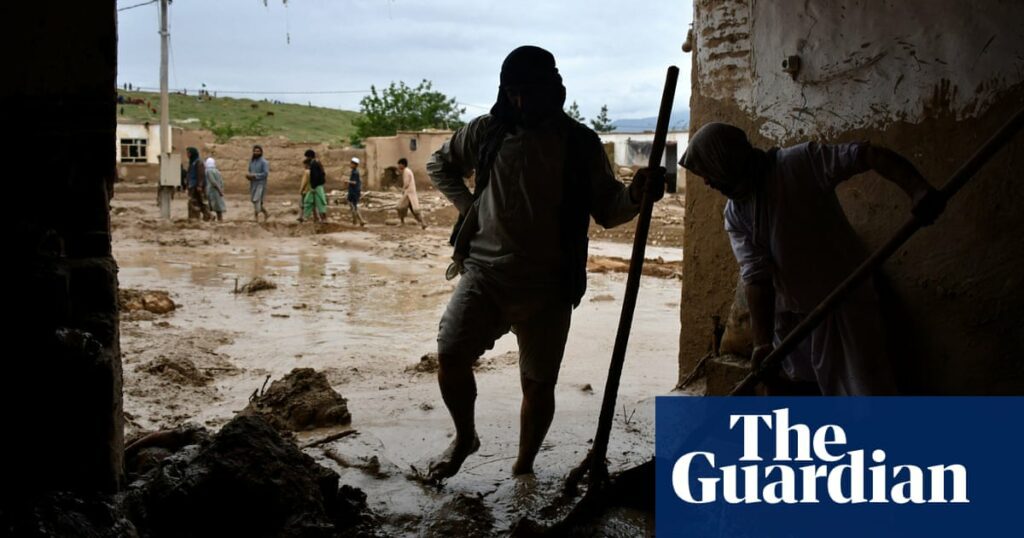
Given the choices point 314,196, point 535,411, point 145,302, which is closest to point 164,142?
point 314,196

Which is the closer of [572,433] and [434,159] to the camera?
[434,159]

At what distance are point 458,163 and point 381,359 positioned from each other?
305 centimetres

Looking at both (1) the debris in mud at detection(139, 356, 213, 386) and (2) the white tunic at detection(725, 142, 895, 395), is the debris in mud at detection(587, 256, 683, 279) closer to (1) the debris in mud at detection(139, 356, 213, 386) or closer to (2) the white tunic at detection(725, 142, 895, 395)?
(1) the debris in mud at detection(139, 356, 213, 386)

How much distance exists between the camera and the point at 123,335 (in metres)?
6.78

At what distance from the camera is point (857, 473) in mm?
3148

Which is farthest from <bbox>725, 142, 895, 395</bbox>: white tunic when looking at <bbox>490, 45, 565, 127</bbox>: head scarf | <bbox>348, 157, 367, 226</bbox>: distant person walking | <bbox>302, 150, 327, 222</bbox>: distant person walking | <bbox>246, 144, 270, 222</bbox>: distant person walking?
<bbox>246, 144, 270, 222</bbox>: distant person walking

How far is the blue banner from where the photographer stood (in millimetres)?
3002

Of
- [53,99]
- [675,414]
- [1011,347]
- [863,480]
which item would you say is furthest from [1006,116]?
[53,99]

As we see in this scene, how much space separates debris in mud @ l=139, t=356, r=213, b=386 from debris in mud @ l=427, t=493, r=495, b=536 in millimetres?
2724

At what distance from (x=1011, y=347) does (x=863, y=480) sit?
0.71 meters

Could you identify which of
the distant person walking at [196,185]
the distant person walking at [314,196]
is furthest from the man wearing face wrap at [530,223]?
the distant person walking at [196,185]

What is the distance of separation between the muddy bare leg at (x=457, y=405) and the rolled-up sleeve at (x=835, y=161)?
1.46m

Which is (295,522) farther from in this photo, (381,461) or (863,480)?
(863,480)

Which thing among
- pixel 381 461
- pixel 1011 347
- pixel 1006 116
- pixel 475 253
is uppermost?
pixel 1006 116
